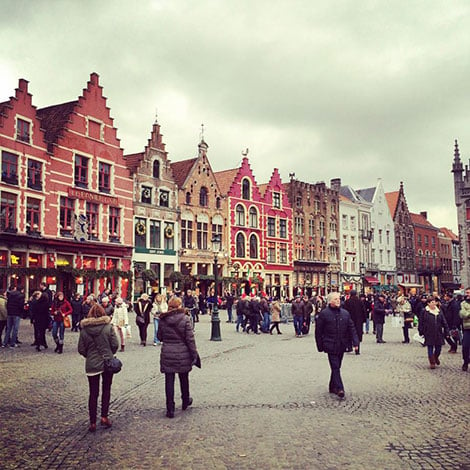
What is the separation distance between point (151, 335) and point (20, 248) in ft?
47.1

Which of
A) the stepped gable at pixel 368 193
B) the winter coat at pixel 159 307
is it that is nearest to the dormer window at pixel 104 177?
the winter coat at pixel 159 307

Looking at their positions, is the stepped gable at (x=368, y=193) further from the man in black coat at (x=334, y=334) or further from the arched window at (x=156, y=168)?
the man in black coat at (x=334, y=334)

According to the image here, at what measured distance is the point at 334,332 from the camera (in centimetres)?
960

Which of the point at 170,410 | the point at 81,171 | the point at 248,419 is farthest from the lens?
the point at 81,171

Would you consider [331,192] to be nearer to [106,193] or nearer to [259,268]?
[259,268]

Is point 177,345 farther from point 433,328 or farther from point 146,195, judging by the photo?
point 146,195

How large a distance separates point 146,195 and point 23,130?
11660 millimetres

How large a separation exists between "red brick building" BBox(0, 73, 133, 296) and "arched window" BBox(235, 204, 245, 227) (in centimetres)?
1358

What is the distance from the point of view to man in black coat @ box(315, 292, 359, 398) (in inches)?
375

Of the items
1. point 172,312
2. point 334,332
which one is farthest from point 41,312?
point 334,332

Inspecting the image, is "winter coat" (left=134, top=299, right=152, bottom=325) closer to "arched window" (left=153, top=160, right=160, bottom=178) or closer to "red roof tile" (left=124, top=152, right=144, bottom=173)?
"red roof tile" (left=124, top=152, right=144, bottom=173)

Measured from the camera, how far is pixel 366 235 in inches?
2657

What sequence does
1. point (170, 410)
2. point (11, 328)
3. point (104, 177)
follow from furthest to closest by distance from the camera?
point (104, 177) < point (11, 328) < point (170, 410)

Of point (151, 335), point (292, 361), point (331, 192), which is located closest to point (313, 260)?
point (331, 192)
